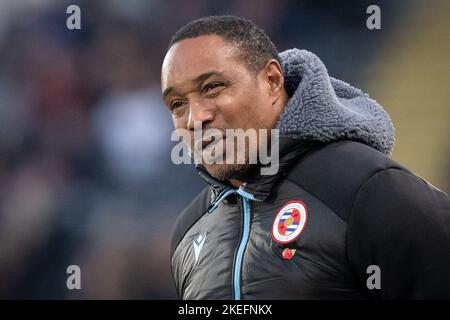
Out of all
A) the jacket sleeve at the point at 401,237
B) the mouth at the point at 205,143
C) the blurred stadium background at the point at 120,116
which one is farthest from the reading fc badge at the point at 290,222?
the blurred stadium background at the point at 120,116

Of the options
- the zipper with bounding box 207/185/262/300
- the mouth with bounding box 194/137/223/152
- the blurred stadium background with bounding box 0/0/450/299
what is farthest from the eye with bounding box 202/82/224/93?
the blurred stadium background with bounding box 0/0/450/299

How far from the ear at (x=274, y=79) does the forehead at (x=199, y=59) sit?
0.09 meters

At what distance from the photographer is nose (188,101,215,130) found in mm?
1460

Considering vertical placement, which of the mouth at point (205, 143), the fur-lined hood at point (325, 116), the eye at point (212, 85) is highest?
the eye at point (212, 85)

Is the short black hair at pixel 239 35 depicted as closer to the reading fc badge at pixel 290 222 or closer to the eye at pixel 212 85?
the eye at pixel 212 85

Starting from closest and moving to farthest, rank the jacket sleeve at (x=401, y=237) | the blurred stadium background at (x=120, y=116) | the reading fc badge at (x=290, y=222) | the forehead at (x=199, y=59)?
the jacket sleeve at (x=401, y=237) < the reading fc badge at (x=290, y=222) < the forehead at (x=199, y=59) < the blurred stadium background at (x=120, y=116)

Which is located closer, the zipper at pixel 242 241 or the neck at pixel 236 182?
the zipper at pixel 242 241

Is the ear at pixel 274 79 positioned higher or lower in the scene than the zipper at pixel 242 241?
higher

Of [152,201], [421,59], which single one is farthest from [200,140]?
[421,59]

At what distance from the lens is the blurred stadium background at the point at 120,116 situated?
11.7 feet

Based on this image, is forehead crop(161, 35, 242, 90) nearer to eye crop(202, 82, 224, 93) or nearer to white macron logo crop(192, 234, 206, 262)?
eye crop(202, 82, 224, 93)

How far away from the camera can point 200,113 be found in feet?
4.80

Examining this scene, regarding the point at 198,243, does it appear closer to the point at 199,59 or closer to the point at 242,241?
the point at 242,241
